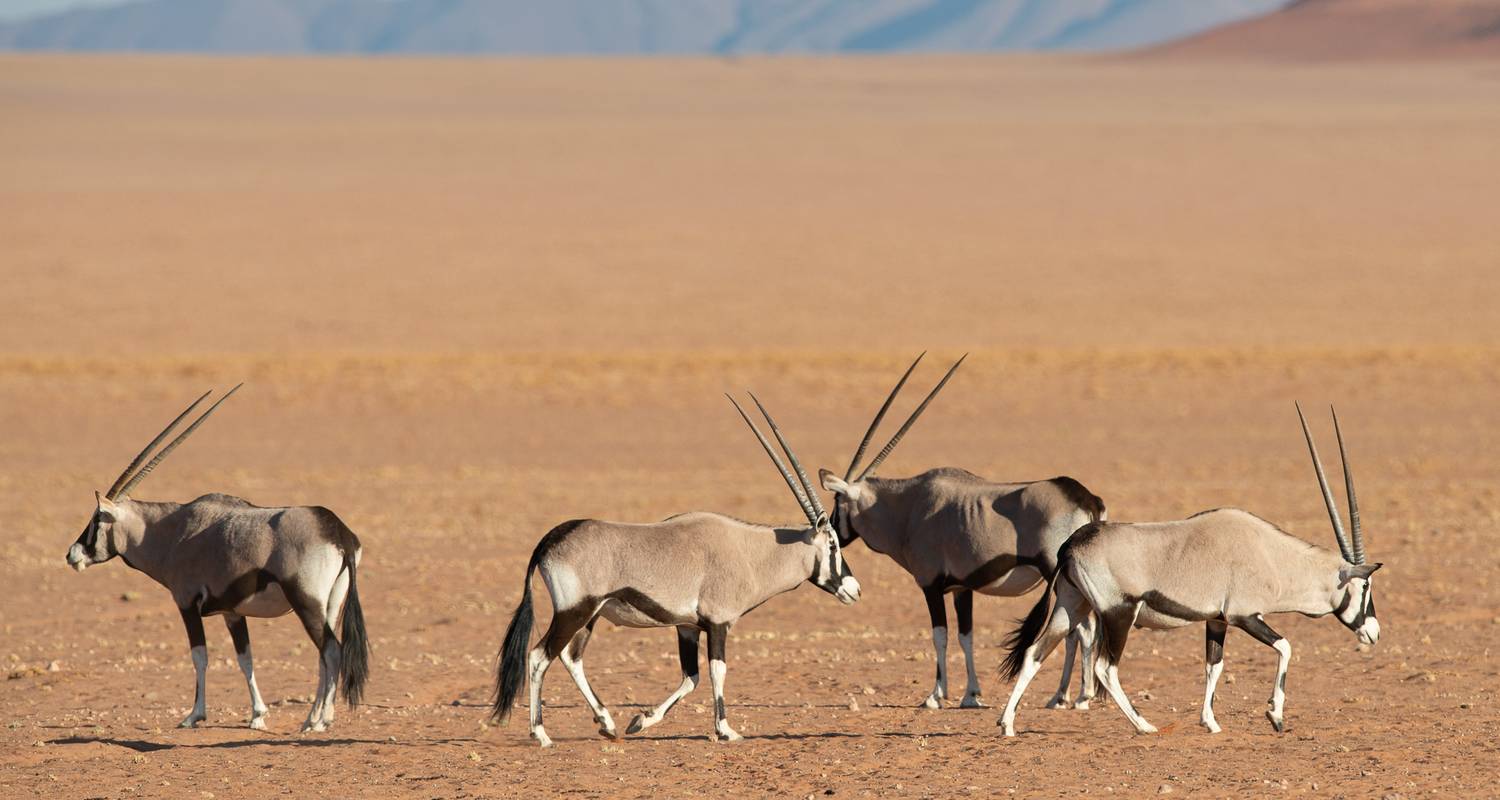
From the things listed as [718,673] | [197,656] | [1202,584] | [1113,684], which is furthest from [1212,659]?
[197,656]

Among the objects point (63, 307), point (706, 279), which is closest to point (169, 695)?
point (63, 307)

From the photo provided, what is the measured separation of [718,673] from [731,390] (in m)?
18.2

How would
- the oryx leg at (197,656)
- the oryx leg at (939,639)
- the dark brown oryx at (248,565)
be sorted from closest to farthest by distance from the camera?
the dark brown oryx at (248,565), the oryx leg at (197,656), the oryx leg at (939,639)

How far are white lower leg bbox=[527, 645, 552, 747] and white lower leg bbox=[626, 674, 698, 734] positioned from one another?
42 centimetres

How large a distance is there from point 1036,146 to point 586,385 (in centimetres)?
4385

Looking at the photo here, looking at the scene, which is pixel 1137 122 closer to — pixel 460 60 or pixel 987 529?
pixel 460 60

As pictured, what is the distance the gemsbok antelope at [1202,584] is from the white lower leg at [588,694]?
1.85 metres

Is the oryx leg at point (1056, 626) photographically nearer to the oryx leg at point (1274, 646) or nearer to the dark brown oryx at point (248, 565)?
the oryx leg at point (1274, 646)

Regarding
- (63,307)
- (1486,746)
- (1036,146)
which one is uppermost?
(1036,146)

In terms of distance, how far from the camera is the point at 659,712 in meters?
9.05

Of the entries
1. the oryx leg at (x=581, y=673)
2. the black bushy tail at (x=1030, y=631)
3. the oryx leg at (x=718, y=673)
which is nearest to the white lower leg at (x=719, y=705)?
the oryx leg at (x=718, y=673)

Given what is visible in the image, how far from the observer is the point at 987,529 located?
32.3 ft

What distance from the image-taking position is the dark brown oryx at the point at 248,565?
9.15 m

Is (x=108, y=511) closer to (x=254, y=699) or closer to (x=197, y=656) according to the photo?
(x=197, y=656)
